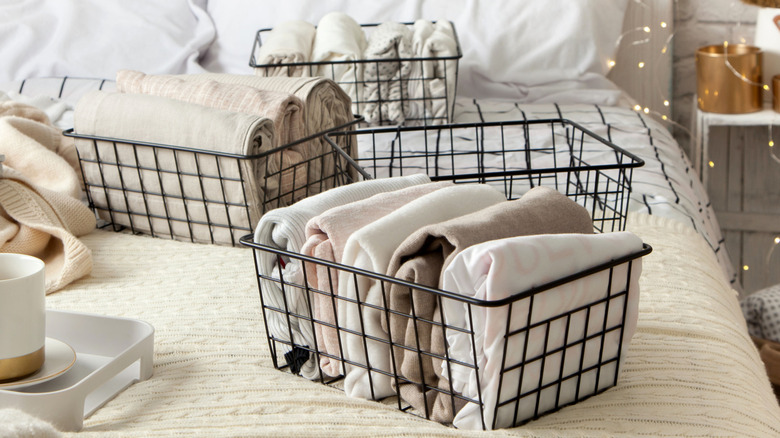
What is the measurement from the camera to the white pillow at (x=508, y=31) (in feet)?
5.99

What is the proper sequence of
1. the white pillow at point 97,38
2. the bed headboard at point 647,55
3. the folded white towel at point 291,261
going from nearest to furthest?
the folded white towel at point 291,261
the white pillow at point 97,38
the bed headboard at point 647,55

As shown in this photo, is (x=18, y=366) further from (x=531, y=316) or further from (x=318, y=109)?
(x=318, y=109)

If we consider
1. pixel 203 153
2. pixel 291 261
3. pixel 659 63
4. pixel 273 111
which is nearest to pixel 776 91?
pixel 659 63

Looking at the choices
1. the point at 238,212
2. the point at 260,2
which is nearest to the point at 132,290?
the point at 238,212

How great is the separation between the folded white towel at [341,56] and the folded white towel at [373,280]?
88cm

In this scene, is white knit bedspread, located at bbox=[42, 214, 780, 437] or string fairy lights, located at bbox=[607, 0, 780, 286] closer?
white knit bedspread, located at bbox=[42, 214, 780, 437]

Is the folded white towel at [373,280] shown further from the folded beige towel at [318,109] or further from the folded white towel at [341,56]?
the folded white towel at [341,56]

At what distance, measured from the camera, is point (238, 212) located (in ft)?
3.54

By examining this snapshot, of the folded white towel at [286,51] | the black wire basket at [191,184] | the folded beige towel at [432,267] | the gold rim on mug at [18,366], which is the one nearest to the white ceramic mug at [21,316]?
the gold rim on mug at [18,366]

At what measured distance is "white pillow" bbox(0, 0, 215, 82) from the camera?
1.93 meters

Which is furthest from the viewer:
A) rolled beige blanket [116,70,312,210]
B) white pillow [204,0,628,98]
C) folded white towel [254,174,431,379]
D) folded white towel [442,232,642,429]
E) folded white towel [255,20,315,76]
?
white pillow [204,0,628,98]

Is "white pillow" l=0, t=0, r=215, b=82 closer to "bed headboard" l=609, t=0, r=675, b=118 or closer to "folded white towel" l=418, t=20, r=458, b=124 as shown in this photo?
"folded white towel" l=418, t=20, r=458, b=124

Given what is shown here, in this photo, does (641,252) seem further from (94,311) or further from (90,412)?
(94,311)

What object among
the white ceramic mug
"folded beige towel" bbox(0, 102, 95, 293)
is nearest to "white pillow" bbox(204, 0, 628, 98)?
"folded beige towel" bbox(0, 102, 95, 293)
